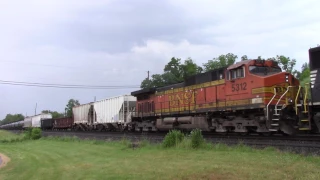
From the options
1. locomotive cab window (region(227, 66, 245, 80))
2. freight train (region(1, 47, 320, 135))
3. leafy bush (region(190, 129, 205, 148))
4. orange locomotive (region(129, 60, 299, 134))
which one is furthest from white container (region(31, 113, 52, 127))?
leafy bush (region(190, 129, 205, 148))

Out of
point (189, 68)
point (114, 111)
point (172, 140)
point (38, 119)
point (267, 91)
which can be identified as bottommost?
point (172, 140)

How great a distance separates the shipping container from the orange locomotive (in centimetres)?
2456

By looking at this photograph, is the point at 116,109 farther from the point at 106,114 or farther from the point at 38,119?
the point at 38,119

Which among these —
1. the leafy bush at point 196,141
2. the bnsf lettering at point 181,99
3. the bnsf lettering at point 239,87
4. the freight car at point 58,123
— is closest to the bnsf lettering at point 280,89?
the bnsf lettering at point 239,87

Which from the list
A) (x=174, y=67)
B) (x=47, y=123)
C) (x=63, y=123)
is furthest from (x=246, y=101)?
(x=174, y=67)

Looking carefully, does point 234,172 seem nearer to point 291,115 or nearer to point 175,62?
A: point 291,115

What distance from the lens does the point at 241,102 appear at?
51.3 ft

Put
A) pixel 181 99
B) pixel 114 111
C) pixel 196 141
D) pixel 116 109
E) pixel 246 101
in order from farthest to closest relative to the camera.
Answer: pixel 114 111
pixel 116 109
pixel 181 99
pixel 246 101
pixel 196 141

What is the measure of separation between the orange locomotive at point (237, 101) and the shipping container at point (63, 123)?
2456 cm

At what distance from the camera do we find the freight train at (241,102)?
1302 centimetres

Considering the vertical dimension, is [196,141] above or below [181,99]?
below

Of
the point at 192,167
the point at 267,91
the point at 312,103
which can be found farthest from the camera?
the point at 267,91

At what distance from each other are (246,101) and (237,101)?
2.10 ft

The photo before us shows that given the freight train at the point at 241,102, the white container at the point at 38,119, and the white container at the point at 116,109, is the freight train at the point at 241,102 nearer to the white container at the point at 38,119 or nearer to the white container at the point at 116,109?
the white container at the point at 116,109
